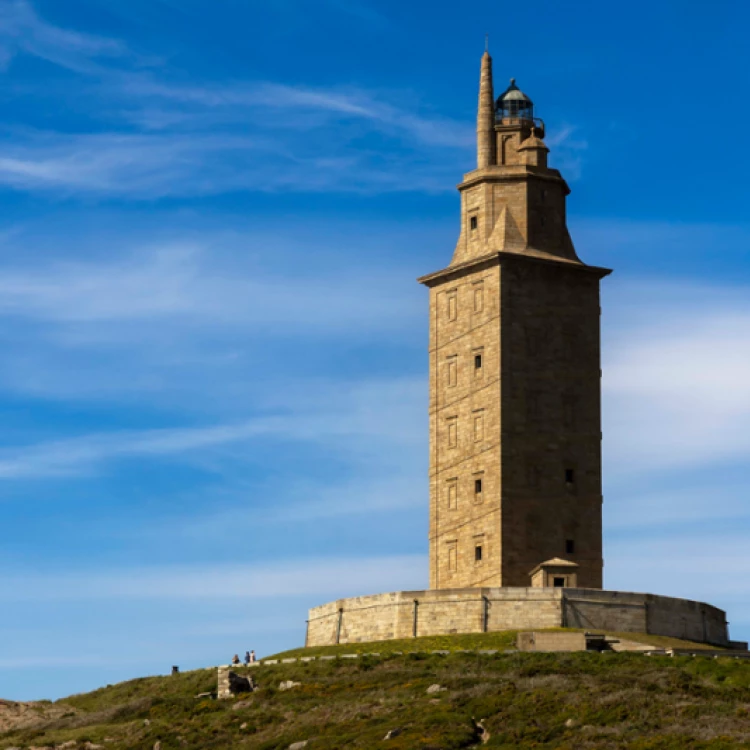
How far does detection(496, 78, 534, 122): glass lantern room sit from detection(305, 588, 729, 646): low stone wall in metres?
25.1

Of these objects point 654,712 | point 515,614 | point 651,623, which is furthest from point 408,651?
point 654,712

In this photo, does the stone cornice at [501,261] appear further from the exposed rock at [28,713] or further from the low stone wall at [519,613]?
the exposed rock at [28,713]

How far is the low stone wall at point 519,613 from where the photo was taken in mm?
82625

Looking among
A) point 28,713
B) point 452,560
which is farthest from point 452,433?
point 28,713

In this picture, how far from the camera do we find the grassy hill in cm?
6594

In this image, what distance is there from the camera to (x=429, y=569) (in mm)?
91875

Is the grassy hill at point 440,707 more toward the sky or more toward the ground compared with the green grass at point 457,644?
more toward the ground

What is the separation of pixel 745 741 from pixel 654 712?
16.6 ft

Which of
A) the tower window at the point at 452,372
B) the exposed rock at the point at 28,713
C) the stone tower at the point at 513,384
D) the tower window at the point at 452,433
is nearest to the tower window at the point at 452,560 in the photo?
the stone tower at the point at 513,384

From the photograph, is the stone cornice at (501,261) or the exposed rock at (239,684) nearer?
the exposed rock at (239,684)

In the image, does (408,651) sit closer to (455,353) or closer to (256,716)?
(256,716)

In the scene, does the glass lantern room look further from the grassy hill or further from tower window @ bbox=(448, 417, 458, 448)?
the grassy hill

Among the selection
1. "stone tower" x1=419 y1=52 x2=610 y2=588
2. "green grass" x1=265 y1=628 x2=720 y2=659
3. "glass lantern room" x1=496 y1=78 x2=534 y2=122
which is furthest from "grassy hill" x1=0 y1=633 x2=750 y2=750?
"glass lantern room" x1=496 y1=78 x2=534 y2=122

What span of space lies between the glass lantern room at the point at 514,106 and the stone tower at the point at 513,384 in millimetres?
918
